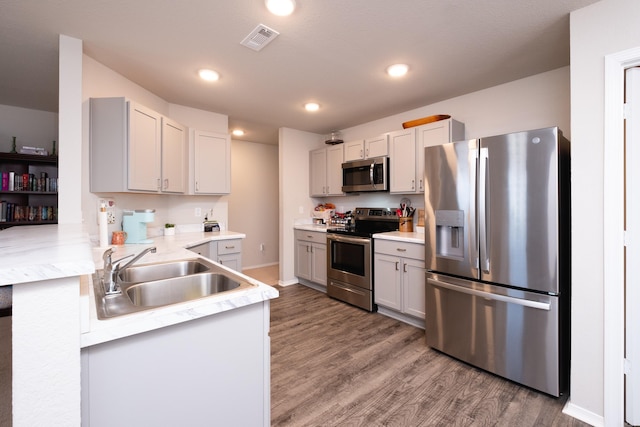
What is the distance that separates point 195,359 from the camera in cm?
106

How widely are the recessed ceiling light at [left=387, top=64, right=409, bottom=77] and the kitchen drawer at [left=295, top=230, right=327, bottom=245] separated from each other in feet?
7.04

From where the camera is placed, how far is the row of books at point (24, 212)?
357 cm

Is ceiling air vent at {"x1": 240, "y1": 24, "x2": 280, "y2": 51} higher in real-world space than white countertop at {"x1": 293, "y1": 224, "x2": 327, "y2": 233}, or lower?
higher

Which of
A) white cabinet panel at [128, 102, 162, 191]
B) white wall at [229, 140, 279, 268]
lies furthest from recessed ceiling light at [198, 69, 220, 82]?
white wall at [229, 140, 279, 268]

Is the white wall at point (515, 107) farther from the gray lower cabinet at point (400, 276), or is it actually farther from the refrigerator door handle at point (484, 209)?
the gray lower cabinet at point (400, 276)

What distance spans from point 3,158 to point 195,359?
4.33m

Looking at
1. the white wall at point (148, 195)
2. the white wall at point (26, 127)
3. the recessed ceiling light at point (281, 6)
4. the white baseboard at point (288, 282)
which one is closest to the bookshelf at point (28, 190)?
the white wall at point (26, 127)

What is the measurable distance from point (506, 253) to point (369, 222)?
7.00 ft

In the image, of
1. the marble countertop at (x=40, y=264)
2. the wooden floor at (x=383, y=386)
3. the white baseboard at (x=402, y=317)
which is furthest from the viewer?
the white baseboard at (x=402, y=317)

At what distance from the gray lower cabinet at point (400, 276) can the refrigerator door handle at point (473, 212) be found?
0.68 metres

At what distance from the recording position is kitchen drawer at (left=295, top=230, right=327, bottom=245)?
404 centimetres

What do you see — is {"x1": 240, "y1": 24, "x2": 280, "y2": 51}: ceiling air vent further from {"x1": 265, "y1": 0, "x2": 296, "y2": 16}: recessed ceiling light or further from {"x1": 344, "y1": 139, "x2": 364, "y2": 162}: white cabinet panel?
{"x1": 344, "y1": 139, "x2": 364, "y2": 162}: white cabinet panel

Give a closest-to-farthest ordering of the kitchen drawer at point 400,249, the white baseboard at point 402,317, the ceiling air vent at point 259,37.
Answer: the ceiling air vent at point 259,37 < the kitchen drawer at point 400,249 < the white baseboard at point 402,317

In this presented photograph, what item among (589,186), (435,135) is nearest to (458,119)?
(435,135)
